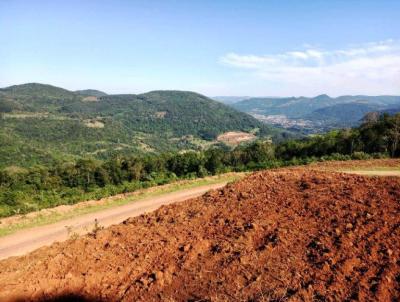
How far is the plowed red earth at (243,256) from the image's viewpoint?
21.9 ft

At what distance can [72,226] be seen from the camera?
13875mm

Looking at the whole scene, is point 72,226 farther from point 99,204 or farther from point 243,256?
point 243,256

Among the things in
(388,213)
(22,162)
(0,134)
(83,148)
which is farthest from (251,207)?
(83,148)

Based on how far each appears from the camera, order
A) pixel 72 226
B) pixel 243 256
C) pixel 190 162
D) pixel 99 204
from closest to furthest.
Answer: pixel 243 256, pixel 72 226, pixel 99 204, pixel 190 162

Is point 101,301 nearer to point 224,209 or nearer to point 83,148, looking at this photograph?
point 224,209

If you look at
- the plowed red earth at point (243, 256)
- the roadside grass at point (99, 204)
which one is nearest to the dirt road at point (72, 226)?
the roadside grass at point (99, 204)

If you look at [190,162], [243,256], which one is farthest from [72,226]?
[190,162]

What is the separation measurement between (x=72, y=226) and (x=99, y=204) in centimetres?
426

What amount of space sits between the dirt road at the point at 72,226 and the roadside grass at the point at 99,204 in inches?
20.2

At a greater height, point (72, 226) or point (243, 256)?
point (243, 256)

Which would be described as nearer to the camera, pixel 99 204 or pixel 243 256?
pixel 243 256

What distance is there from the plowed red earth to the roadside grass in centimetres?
639

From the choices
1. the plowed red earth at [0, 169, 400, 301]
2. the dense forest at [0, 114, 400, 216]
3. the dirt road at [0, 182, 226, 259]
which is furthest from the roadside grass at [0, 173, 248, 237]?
the dense forest at [0, 114, 400, 216]

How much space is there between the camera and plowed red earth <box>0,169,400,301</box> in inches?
263
